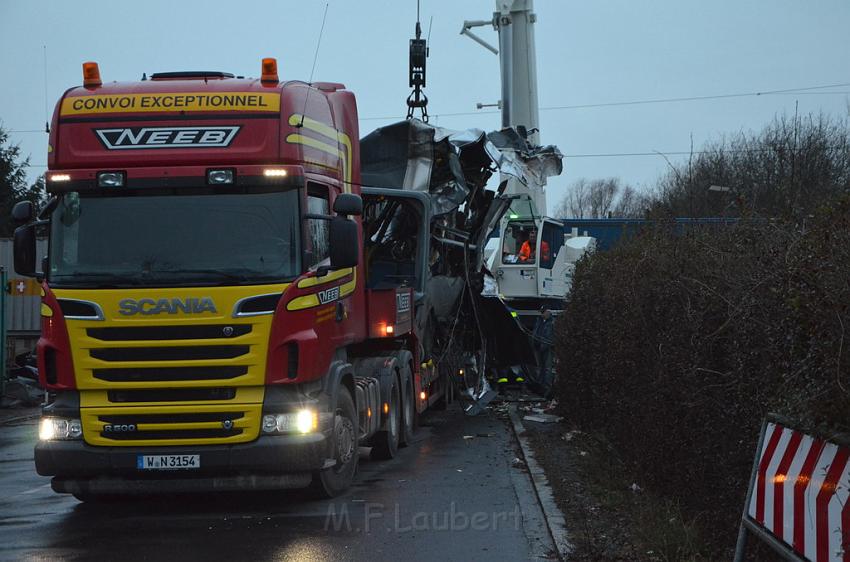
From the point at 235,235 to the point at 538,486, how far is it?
12.6 feet

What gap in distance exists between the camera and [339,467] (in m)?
9.74

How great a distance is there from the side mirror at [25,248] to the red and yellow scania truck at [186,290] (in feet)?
0.07

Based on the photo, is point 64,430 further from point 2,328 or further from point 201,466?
point 2,328

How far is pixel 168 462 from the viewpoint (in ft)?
28.1

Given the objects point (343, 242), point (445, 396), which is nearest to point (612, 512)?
point (343, 242)

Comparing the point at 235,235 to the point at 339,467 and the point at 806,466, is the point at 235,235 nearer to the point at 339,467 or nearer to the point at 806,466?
the point at 339,467

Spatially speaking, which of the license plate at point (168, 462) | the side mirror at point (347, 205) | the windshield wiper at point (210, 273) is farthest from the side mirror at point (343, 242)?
the license plate at point (168, 462)

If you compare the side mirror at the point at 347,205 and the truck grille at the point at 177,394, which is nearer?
the truck grille at the point at 177,394

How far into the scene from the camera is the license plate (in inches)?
337

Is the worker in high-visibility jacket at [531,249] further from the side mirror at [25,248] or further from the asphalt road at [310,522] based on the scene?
the side mirror at [25,248]

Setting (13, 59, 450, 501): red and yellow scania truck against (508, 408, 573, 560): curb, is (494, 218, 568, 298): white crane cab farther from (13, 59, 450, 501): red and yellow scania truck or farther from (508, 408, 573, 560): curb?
(13, 59, 450, 501): red and yellow scania truck

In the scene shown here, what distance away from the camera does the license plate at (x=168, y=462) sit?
28.1ft

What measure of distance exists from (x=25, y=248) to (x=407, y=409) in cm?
572

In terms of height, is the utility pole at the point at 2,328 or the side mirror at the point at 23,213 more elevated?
the side mirror at the point at 23,213
